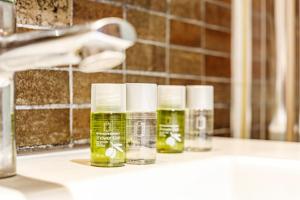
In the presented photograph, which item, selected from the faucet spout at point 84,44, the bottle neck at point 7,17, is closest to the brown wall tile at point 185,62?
the bottle neck at point 7,17

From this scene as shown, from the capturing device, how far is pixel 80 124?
2.48 feet

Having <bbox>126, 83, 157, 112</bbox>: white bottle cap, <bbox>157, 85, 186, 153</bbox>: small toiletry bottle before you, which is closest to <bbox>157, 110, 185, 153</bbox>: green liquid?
<bbox>157, 85, 186, 153</bbox>: small toiletry bottle

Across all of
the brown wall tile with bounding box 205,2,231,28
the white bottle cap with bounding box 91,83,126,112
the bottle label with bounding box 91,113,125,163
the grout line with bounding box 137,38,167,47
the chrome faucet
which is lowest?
the bottle label with bounding box 91,113,125,163

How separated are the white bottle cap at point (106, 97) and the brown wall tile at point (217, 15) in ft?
1.89

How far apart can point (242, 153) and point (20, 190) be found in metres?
0.41

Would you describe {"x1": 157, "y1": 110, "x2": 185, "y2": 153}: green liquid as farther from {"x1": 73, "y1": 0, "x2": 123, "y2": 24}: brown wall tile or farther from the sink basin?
{"x1": 73, "y1": 0, "x2": 123, "y2": 24}: brown wall tile

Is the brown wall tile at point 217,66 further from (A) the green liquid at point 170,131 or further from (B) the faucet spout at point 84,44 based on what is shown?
(B) the faucet spout at point 84,44

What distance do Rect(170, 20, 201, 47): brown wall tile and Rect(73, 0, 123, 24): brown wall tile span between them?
0.61ft

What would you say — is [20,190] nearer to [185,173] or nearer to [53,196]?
[53,196]

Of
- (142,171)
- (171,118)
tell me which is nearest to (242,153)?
(171,118)

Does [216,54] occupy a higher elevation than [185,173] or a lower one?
higher

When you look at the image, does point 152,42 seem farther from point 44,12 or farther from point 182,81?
point 44,12

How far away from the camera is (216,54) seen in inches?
44.6

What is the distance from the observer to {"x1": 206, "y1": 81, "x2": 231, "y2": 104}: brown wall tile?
1.12 metres
